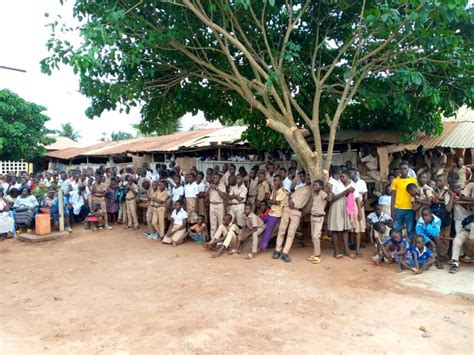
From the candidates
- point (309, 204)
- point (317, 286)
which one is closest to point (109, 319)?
point (317, 286)

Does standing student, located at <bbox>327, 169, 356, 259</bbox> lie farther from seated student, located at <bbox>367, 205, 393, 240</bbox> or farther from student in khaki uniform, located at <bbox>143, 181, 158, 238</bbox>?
student in khaki uniform, located at <bbox>143, 181, 158, 238</bbox>

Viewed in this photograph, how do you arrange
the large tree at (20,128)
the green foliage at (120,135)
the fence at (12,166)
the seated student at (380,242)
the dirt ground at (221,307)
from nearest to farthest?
1. the dirt ground at (221,307)
2. the seated student at (380,242)
3. the large tree at (20,128)
4. the fence at (12,166)
5. the green foliage at (120,135)

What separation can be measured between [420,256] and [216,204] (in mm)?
4128

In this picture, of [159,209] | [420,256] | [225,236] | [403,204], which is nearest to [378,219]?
[403,204]

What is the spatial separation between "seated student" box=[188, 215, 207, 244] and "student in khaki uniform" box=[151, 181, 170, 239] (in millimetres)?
772

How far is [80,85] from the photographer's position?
848cm

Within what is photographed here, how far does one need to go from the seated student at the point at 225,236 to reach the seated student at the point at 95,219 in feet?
13.9

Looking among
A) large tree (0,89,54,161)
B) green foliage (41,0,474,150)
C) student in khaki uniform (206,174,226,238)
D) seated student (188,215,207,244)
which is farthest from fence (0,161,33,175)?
student in khaki uniform (206,174,226,238)

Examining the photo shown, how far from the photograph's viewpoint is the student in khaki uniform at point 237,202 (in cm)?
Result: 800

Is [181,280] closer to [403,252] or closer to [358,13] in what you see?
[403,252]

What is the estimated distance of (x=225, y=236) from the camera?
312 inches

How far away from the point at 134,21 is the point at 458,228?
23.2 feet

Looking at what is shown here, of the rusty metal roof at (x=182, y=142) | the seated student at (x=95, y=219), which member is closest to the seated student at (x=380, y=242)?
the rusty metal roof at (x=182, y=142)

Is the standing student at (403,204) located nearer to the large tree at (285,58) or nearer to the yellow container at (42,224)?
the large tree at (285,58)
